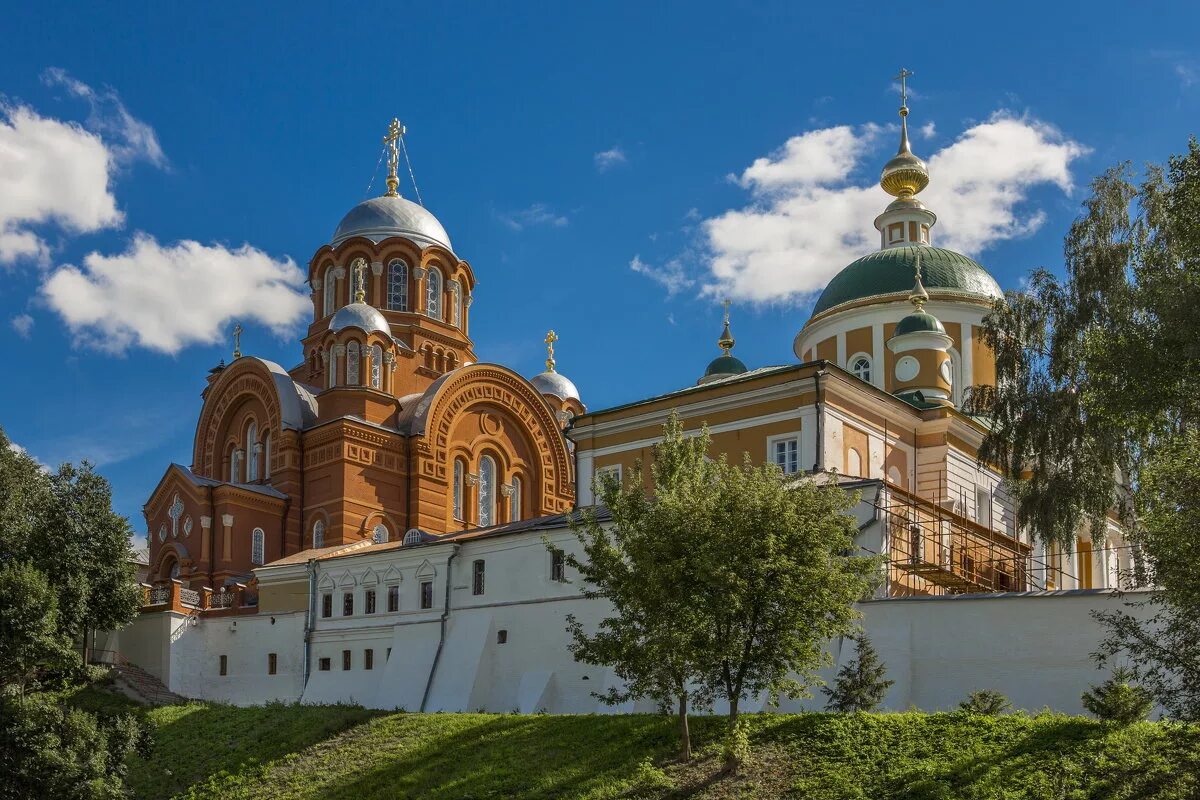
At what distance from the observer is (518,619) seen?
27.3 m

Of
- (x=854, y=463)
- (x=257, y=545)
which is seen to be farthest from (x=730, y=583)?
(x=257, y=545)

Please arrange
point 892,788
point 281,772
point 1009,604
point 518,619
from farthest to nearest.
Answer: point 518,619, point 281,772, point 1009,604, point 892,788

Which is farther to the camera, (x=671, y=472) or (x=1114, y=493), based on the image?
(x=1114, y=493)

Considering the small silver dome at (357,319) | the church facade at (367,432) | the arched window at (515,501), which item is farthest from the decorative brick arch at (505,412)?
the small silver dome at (357,319)

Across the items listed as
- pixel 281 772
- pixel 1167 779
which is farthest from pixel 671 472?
pixel 281 772

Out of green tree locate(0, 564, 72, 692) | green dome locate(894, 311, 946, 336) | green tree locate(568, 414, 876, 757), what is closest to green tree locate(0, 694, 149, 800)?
green tree locate(0, 564, 72, 692)

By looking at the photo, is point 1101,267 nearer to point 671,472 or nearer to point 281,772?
point 671,472

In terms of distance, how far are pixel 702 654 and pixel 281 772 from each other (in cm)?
886

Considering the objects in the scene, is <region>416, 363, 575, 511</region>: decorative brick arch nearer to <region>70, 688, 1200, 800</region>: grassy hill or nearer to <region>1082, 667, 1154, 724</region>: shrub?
<region>70, 688, 1200, 800</region>: grassy hill

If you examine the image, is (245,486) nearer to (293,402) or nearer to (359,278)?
(293,402)

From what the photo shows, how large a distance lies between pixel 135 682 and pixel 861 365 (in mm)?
20315

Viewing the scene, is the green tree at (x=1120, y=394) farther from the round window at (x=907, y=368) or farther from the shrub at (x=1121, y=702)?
the round window at (x=907, y=368)

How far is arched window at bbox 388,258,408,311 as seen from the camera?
1815 inches

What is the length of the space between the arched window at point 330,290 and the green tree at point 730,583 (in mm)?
28454
